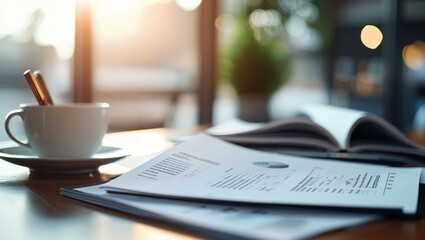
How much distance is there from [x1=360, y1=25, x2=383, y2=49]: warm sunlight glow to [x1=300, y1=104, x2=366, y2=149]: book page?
3.14 metres

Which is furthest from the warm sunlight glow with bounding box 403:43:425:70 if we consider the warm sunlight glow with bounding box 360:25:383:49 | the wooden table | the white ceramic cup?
the wooden table

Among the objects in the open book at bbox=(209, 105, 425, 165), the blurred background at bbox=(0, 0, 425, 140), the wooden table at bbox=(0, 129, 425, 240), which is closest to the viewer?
the wooden table at bbox=(0, 129, 425, 240)

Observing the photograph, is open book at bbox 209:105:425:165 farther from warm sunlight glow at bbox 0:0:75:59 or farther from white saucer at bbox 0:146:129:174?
warm sunlight glow at bbox 0:0:75:59

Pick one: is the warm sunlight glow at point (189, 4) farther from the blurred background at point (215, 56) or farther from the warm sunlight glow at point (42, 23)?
the warm sunlight glow at point (42, 23)

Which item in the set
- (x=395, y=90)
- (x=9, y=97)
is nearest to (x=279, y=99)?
(x=395, y=90)

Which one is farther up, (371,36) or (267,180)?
(371,36)

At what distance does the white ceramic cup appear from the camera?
2.17ft

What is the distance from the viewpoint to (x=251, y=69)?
4.12 meters

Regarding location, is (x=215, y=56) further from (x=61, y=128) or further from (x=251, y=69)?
(x=61, y=128)

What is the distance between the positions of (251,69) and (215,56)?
61 cm

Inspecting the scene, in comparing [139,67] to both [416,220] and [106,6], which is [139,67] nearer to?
[106,6]

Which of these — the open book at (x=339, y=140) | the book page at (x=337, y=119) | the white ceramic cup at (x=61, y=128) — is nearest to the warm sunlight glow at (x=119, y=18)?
the book page at (x=337, y=119)

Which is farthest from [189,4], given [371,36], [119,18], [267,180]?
[267,180]

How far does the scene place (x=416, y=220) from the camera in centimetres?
46
